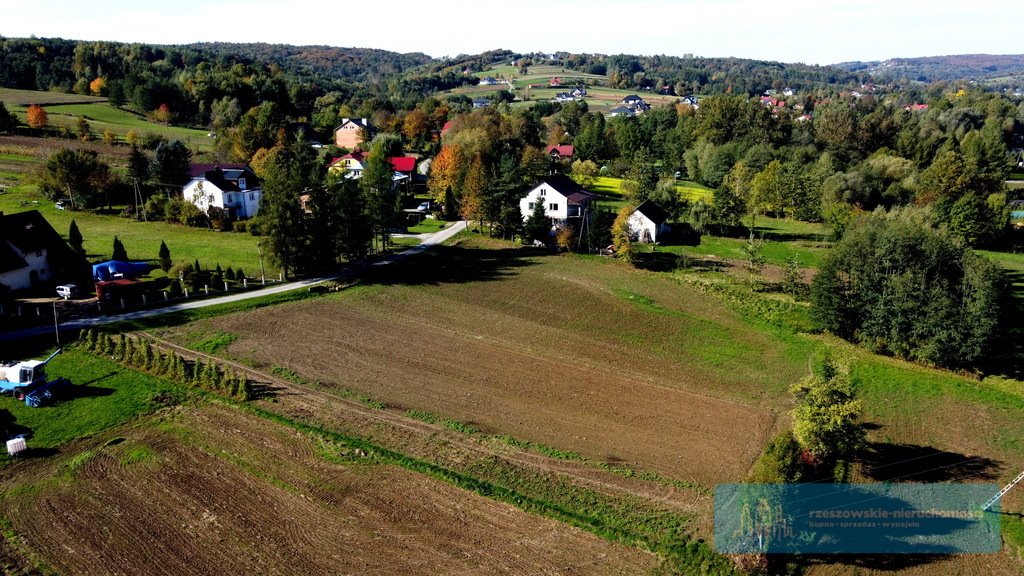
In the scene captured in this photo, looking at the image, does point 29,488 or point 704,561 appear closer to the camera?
→ point 704,561

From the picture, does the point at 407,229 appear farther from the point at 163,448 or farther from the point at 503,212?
the point at 163,448

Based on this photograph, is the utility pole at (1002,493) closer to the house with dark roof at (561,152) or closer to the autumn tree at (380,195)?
the autumn tree at (380,195)

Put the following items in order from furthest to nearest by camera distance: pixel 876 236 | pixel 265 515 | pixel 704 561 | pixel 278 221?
pixel 278 221, pixel 876 236, pixel 265 515, pixel 704 561

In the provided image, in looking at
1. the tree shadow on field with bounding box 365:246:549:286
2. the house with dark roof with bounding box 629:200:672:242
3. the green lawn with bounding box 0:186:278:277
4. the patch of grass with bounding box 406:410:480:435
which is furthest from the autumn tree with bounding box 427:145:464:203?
the patch of grass with bounding box 406:410:480:435

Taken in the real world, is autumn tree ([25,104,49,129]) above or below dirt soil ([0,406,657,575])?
above

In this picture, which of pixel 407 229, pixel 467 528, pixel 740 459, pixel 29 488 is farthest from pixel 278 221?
pixel 740 459

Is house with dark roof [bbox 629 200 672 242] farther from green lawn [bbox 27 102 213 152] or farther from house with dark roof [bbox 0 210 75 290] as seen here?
green lawn [bbox 27 102 213 152]

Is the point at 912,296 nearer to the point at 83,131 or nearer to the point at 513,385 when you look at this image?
the point at 513,385
